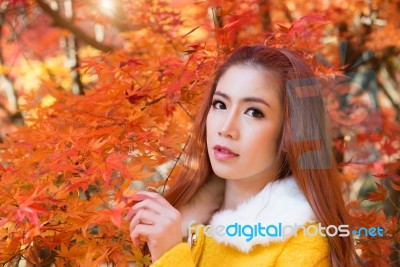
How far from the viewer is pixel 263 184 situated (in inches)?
66.9

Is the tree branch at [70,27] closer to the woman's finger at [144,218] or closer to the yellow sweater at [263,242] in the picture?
the yellow sweater at [263,242]

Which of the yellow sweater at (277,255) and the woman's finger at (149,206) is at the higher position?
the woman's finger at (149,206)

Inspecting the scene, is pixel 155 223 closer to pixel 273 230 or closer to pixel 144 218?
pixel 144 218

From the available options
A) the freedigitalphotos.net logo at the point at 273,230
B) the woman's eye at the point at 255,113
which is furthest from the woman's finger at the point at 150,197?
the woman's eye at the point at 255,113

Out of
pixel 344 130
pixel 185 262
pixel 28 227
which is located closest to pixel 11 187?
pixel 28 227

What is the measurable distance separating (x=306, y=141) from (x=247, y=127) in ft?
0.59

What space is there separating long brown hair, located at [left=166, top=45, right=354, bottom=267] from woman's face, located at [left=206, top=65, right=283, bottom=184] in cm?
3

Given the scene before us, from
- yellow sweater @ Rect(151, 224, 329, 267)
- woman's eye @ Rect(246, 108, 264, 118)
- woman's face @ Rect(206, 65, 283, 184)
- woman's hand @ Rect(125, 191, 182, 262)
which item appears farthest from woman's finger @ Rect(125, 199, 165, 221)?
woman's eye @ Rect(246, 108, 264, 118)

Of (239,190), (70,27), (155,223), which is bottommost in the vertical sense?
(70,27)

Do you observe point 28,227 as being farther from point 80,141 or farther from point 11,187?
point 80,141

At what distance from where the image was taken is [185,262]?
1.49m

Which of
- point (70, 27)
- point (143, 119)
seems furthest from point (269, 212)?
point (70, 27)

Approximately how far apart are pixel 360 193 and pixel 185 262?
9.76ft

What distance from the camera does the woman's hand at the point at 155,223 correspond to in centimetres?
148
